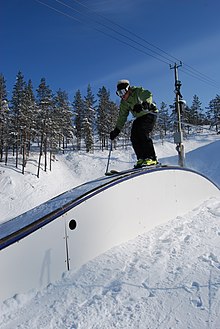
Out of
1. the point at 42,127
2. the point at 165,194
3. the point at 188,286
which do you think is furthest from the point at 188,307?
the point at 42,127

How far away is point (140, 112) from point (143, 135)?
1.47ft

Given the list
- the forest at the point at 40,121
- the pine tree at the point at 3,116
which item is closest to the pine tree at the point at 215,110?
the forest at the point at 40,121

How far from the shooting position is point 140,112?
5297 mm

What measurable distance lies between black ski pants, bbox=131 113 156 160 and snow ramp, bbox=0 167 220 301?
53 centimetres

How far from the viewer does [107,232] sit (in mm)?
3668

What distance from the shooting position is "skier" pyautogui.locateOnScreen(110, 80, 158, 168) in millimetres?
5246

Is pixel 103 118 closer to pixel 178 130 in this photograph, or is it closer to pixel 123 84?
pixel 178 130

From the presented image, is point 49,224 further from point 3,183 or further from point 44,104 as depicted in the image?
point 44,104

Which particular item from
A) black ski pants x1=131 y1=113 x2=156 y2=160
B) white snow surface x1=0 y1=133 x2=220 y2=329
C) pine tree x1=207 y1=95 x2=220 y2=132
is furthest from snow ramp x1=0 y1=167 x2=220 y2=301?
pine tree x1=207 y1=95 x2=220 y2=132

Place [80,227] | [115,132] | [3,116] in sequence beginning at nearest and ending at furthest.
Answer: [80,227] < [115,132] < [3,116]

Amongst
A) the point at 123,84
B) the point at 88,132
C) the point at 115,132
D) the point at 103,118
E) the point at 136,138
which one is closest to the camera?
the point at 123,84

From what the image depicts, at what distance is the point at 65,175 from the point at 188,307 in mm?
35041

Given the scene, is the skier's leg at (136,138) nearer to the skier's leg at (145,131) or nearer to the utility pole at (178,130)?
the skier's leg at (145,131)

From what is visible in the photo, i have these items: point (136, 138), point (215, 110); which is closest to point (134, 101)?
point (136, 138)
